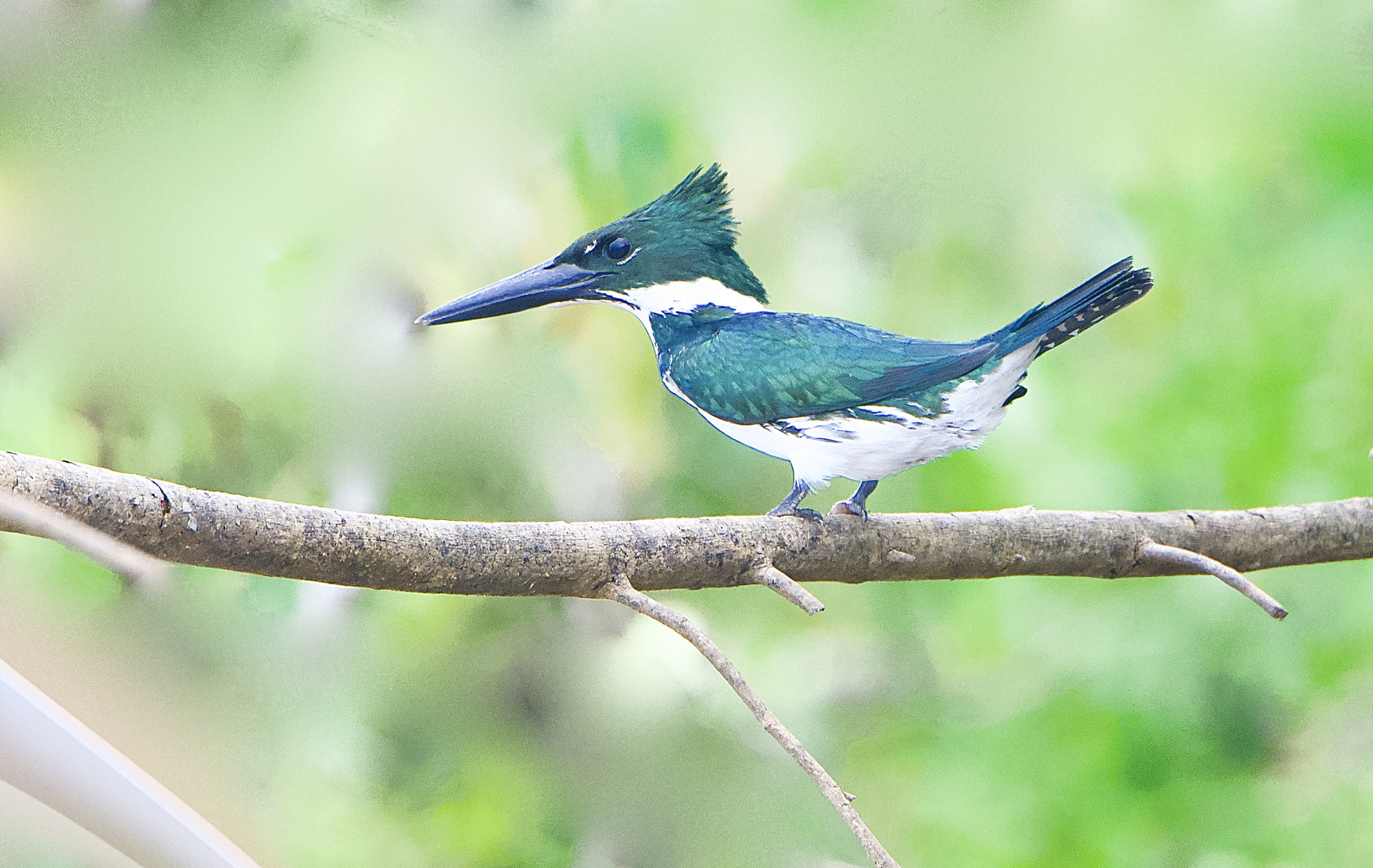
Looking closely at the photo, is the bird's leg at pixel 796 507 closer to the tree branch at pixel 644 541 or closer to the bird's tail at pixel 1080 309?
the tree branch at pixel 644 541

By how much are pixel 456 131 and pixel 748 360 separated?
1.82 ft

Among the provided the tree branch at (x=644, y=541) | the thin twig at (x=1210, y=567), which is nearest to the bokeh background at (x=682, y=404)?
the tree branch at (x=644, y=541)

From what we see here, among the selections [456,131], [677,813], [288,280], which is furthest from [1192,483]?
[288,280]

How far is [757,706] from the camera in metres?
0.56

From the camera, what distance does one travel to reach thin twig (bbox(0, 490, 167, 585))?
1.32ft

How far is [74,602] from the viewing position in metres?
0.55

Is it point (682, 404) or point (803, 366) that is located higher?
point (682, 404)

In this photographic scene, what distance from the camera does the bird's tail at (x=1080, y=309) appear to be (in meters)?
0.73

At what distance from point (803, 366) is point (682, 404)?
40 cm

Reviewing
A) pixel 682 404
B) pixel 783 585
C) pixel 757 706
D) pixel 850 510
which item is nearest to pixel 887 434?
pixel 850 510

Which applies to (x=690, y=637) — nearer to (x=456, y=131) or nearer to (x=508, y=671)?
(x=508, y=671)

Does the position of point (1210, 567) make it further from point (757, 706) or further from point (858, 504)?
point (757, 706)

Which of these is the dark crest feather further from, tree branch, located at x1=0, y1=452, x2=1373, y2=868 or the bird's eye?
tree branch, located at x1=0, y1=452, x2=1373, y2=868

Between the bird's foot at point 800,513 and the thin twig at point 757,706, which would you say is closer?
the thin twig at point 757,706
